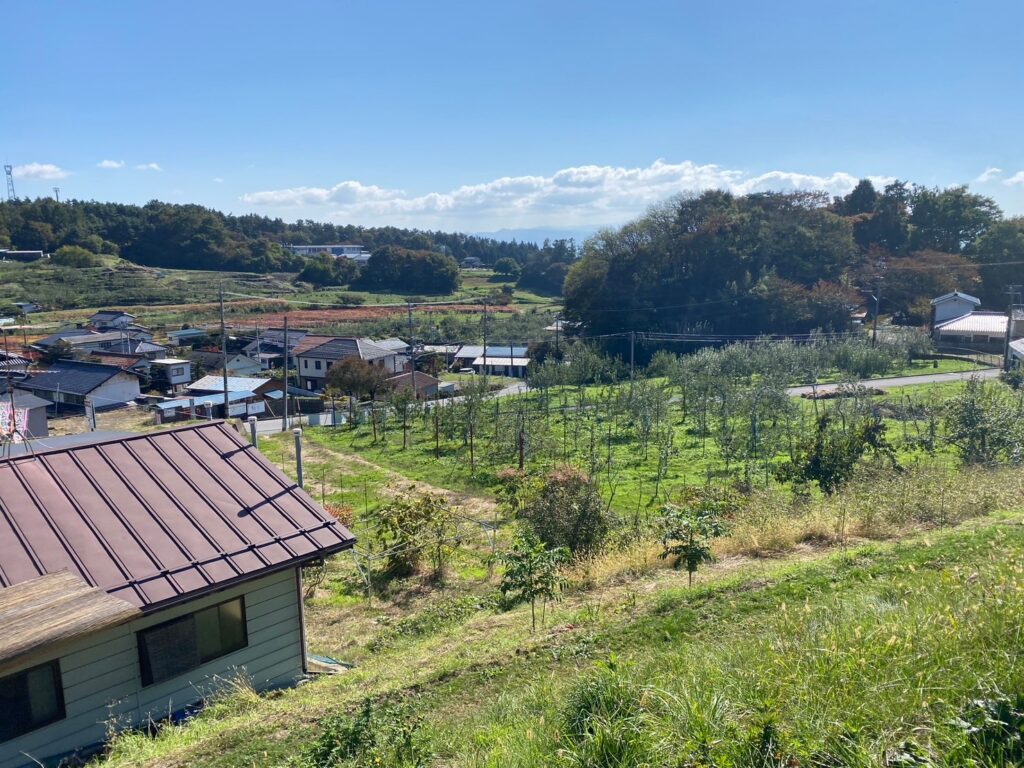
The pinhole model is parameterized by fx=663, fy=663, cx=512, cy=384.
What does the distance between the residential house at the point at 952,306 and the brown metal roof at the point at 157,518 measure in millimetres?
37043

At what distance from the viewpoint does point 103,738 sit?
194 inches

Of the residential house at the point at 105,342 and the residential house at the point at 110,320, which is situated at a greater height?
the residential house at the point at 110,320

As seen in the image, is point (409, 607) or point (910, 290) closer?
point (409, 607)

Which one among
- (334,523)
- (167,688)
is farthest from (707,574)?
(167,688)

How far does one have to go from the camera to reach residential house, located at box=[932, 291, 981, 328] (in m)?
34.3

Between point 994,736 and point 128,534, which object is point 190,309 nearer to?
point 128,534

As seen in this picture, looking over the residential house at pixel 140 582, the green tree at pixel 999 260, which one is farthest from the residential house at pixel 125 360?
the green tree at pixel 999 260

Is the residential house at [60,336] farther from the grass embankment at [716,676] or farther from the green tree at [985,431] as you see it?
the green tree at [985,431]

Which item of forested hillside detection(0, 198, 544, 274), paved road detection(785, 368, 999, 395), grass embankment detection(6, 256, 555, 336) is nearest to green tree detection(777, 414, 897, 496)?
paved road detection(785, 368, 999, 395)

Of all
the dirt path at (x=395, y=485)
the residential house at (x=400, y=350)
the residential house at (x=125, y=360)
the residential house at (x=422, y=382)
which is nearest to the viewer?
the dirt path at (x=395, y=485)

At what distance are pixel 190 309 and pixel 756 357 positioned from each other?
43448mm

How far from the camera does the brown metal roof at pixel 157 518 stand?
5.02 m

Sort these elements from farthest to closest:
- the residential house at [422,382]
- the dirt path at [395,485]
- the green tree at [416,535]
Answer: the residential house at [422,382] → the dirt path at [395,485] → the green tree at [416,535]

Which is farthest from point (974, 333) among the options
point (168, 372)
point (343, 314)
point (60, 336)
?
point (60, 336)
